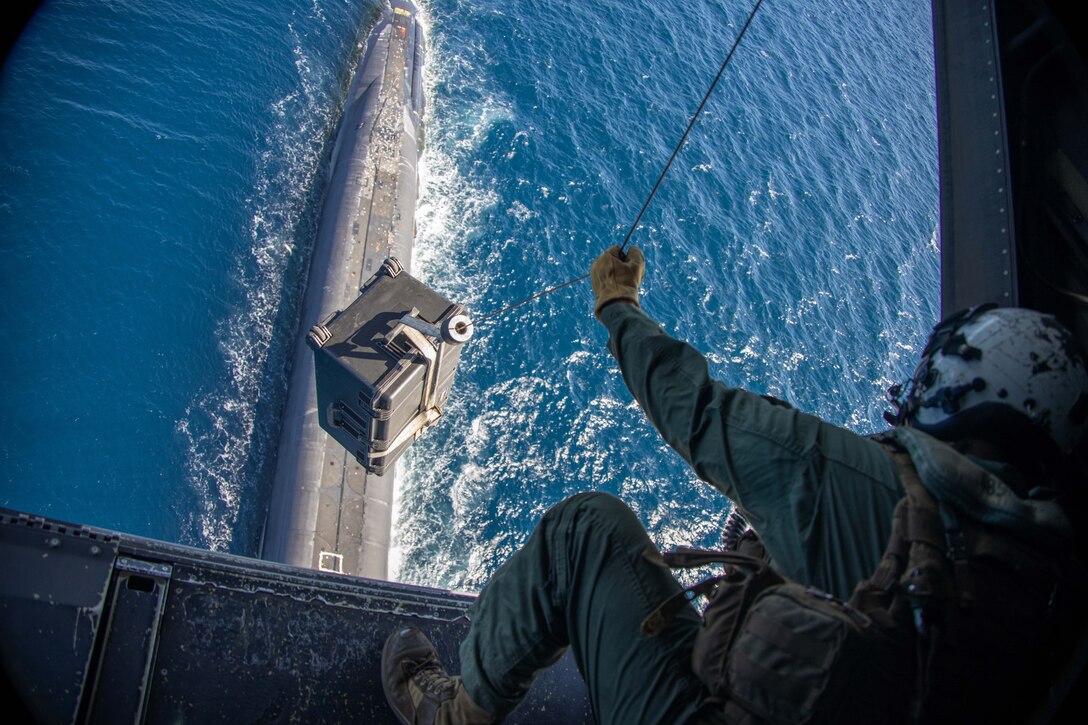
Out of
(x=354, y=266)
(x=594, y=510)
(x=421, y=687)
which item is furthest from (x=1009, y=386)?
(x=354, y=266)

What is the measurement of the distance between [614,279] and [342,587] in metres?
3.40

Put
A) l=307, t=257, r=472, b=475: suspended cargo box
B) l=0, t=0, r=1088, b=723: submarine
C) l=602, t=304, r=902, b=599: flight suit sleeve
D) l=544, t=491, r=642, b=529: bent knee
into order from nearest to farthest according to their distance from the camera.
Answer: l=602, t=304, r=902, b=599: flight suit sleeve → l=544, t=491, r=642, b=529: bent knee → l=0, t=0, r=1088, b=723: submarine → l=307, t=257, r=472, b=475: suspended cargo box

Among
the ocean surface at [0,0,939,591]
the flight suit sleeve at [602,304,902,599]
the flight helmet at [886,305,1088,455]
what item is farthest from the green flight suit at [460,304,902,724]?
the ocean surface at [0,0,939,591]

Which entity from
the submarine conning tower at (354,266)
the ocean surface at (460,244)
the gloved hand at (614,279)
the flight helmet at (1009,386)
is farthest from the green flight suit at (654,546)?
the ocean surface at (460,244)

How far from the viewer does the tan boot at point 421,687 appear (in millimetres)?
4625

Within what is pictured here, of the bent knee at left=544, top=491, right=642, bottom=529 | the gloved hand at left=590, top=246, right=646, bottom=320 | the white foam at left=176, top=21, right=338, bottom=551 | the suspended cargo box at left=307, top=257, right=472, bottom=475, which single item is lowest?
the white foam at left=176, top=21, right=338, bottom=551

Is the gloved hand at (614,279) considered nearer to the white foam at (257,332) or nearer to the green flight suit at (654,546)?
the green flight suit at (654,546)

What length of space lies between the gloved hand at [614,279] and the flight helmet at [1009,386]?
6.62ft

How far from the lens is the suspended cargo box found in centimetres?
934

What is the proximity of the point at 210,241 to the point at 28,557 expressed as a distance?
15.1m

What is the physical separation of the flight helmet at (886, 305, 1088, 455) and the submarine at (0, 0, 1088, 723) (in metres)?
1.12

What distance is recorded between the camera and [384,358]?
948 cm

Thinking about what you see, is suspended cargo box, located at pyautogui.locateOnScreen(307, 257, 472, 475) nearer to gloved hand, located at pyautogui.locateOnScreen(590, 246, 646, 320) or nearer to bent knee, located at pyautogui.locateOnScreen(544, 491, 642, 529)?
gloved hand, located at pyautogui.locateOnScreen(590, 246, 646, 320)

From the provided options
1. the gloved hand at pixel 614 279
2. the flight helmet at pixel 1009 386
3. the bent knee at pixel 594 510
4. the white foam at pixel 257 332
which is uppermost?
the flight helmet at pixel 1009 386
